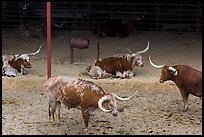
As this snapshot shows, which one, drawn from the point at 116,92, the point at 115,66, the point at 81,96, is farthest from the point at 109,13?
the point at 81,96

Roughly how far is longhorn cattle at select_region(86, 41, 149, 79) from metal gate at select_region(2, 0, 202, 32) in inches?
210

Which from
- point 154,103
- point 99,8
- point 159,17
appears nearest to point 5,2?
point 99,8

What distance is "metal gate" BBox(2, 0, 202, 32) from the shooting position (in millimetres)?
17469

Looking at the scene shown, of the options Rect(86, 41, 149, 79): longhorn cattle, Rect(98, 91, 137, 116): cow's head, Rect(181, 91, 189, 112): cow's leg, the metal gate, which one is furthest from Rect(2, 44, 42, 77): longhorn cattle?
the metal gate

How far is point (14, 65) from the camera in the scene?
1206 centimetres

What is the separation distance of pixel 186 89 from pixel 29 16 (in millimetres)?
9494

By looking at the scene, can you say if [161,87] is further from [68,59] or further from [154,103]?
[68,59]

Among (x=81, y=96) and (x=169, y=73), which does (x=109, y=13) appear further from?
(x=81, y=96)

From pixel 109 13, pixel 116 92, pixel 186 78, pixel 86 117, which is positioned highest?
pixel 109 13

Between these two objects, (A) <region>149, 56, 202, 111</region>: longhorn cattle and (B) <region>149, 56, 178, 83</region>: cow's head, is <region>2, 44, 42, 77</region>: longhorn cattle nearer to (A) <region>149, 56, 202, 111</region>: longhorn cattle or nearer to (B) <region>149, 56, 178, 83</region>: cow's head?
(B) <region>149, 56, 178, 83</region>: cow's head

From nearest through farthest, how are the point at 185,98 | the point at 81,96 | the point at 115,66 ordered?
the point at 81,96 < the point at 185,98 < the point at 115,66

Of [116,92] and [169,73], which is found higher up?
[169,73]

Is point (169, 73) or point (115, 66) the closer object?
point (169, 73)

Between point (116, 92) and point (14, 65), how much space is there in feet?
8.72
